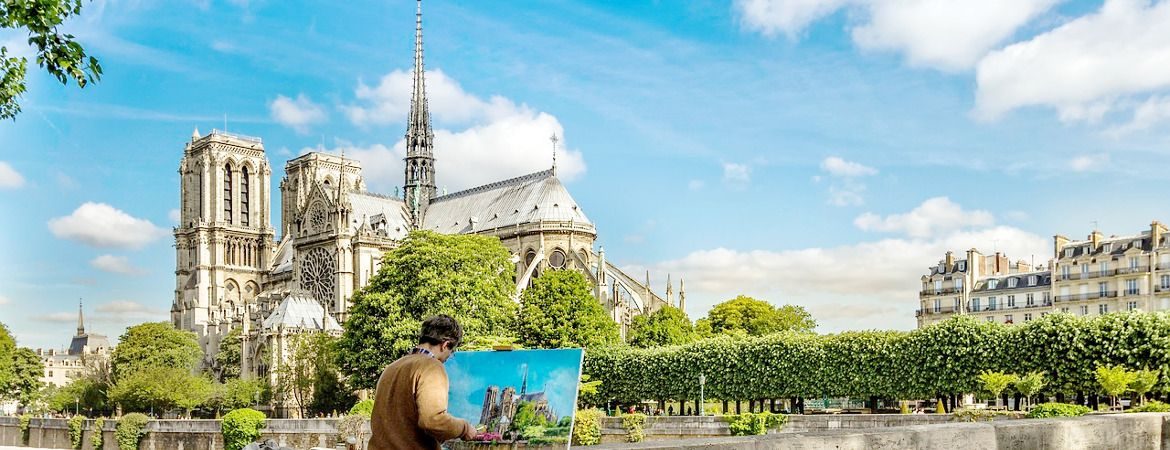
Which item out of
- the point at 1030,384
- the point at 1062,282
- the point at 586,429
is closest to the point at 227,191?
the point at 1062,282

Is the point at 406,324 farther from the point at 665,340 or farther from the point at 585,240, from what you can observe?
the point at 585,240

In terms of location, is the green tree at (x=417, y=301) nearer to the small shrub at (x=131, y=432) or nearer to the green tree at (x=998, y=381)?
the small shrub at (x=131, y=432)

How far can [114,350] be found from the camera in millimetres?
84625

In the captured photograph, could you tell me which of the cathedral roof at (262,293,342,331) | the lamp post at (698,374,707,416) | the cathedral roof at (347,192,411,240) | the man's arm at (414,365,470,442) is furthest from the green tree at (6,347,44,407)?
the man's arm at (414,365,470,442)

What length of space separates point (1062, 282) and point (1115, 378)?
44.9 m

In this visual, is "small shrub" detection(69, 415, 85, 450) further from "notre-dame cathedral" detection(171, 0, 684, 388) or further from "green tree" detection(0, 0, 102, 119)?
"green tree" detection(0, 0, 102, 119)

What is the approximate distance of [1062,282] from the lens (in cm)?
7644

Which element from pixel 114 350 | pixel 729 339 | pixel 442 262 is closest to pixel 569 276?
pixel 442 262

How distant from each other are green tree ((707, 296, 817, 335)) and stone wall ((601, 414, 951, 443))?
40021 mm

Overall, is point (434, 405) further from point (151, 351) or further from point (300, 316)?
point (151, 351)

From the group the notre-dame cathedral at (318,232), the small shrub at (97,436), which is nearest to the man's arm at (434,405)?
the small shrub at (97,436)

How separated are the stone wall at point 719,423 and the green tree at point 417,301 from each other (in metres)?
13.6

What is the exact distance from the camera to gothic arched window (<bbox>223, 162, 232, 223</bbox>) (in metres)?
112

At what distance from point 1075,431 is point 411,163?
302ft
